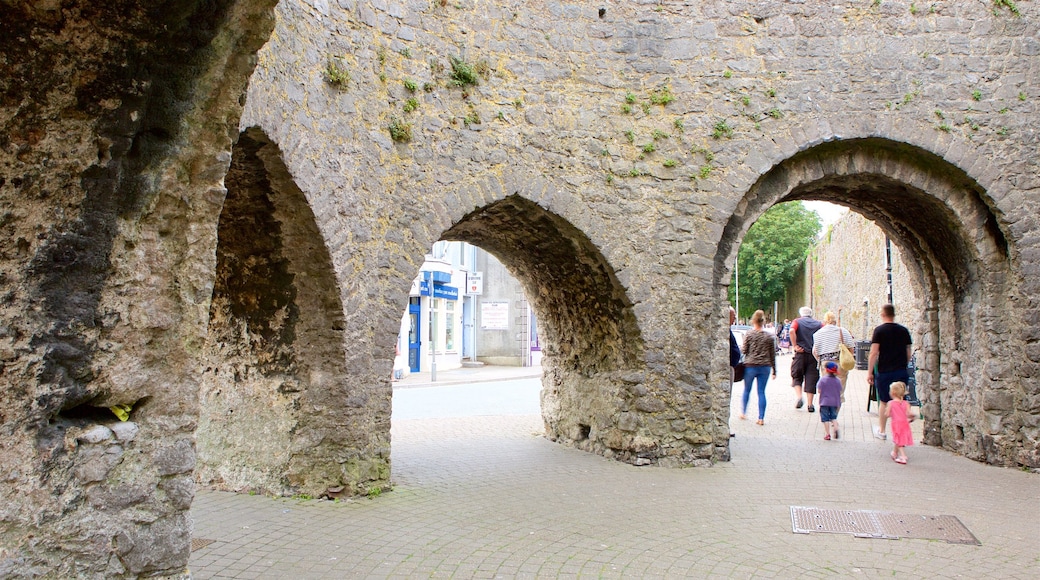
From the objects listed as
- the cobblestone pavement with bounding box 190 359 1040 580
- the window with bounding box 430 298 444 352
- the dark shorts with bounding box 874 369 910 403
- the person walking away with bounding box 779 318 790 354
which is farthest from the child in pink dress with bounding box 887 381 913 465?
the person walking away with bounding box 779 318 790 354

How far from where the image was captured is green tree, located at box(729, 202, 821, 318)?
154 ft

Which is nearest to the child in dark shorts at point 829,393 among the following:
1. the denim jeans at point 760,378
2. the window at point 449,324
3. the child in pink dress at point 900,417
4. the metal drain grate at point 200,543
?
the child in pink dress at point 900,417

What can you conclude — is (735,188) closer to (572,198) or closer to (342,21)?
(572,198)

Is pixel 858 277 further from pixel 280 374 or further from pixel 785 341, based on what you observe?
pixel 280 374

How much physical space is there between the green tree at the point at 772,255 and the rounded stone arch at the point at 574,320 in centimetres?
3843

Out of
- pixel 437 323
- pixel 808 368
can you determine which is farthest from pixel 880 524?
pixel 437 323

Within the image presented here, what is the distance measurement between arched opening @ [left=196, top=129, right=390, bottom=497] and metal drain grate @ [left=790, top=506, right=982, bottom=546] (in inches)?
132

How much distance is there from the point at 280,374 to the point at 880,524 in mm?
4735

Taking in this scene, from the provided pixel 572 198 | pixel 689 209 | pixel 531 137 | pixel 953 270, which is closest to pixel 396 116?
pixel 531 137

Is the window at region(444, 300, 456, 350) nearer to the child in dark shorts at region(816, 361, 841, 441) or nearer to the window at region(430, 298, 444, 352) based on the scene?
the window at region(430, 298, 444, 352)

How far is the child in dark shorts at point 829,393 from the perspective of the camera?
9.16 metres

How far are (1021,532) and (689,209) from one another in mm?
4017

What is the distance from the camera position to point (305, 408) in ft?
21.5

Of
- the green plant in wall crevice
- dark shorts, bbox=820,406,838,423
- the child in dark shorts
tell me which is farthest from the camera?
dark shorts, bbox=820,406,838,423
